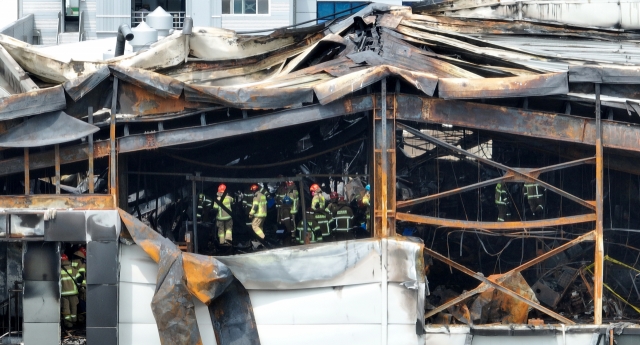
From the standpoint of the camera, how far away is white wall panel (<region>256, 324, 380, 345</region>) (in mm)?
19375

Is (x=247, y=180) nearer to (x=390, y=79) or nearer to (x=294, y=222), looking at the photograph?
(x=294, y=222)

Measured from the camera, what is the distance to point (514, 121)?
1950cm

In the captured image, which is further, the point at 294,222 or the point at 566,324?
the point at 294,222

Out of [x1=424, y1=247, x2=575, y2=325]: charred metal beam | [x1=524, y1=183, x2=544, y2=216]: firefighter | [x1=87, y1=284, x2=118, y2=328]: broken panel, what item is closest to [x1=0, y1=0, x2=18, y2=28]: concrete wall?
[x1=524, y1=183, x2=544, y2=216]: firefighter

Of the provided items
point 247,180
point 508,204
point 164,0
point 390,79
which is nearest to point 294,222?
point 247,180

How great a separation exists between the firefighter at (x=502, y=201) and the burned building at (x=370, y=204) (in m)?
0.63

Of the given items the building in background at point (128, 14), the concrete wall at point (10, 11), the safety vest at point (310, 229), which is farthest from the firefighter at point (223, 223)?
the concrete wall at point (10, 11)

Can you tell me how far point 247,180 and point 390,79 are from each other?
474cm

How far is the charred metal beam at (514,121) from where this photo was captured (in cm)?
1939

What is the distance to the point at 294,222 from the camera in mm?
24719

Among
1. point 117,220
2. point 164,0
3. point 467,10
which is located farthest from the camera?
point 164,0

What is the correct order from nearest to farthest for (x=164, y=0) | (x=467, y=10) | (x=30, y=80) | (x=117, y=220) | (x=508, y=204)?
(x=117, y=220) < (x=30, y=80) < (x=508, y=204) < (x=467, y=10) < (x=164, y=0)

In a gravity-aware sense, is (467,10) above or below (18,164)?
above

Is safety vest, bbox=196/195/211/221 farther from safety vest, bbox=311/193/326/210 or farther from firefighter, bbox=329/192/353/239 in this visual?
firefighter, bbox=329/192/353/239
